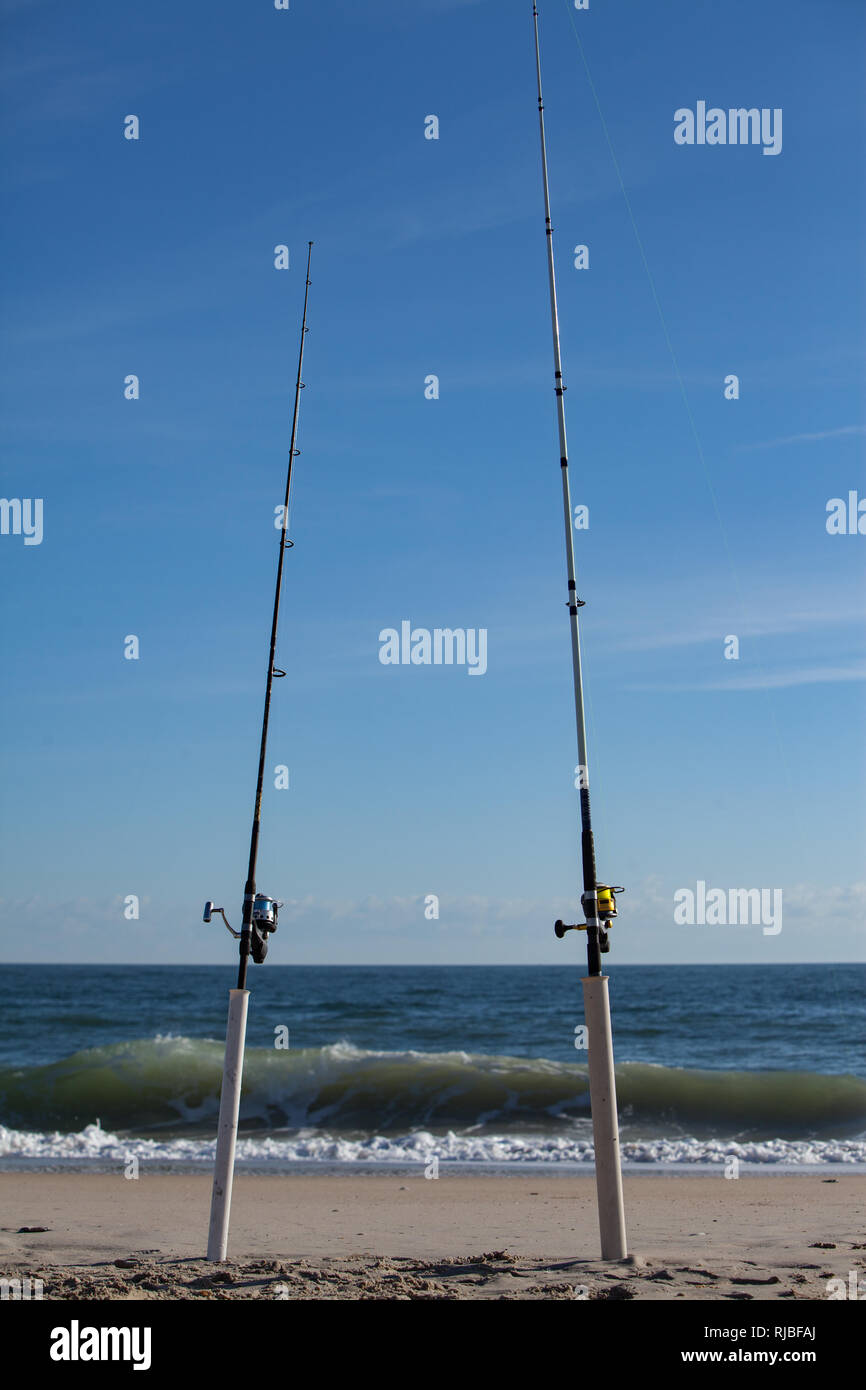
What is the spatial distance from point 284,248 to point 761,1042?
93.3 ft

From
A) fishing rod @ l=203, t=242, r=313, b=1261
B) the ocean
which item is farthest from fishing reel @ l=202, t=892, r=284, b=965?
the ocean

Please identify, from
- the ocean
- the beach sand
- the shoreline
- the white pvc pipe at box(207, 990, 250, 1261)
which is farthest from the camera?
the ocean

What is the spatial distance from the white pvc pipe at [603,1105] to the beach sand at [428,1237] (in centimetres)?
40

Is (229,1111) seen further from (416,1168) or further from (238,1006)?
(416,1168)

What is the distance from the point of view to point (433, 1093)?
20969 mm

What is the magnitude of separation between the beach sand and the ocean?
1.73 m

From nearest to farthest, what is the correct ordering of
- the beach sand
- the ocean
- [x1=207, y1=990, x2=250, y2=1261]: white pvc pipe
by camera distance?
1. the beach sand
2. [x1=207, y1=990, x2=250, y2=1261]: white pvc pipe
3. the ocean

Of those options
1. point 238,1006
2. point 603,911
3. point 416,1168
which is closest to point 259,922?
point 238,1006

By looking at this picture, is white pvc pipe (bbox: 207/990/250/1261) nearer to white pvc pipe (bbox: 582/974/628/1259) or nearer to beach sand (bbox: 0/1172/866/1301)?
beach sand (bbox: 0/1172/866/1301)

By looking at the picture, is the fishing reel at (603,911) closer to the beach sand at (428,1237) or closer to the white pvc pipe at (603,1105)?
the white pvc pipe at (603,1105)

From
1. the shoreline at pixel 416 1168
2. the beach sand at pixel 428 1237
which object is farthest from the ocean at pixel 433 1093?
the beach sand at pixel 428 1237

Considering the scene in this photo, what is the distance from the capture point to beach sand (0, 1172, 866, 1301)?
673 cm

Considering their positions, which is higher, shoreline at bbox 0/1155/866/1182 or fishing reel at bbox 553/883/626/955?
fishing reel at bbox 553/883/626/955
